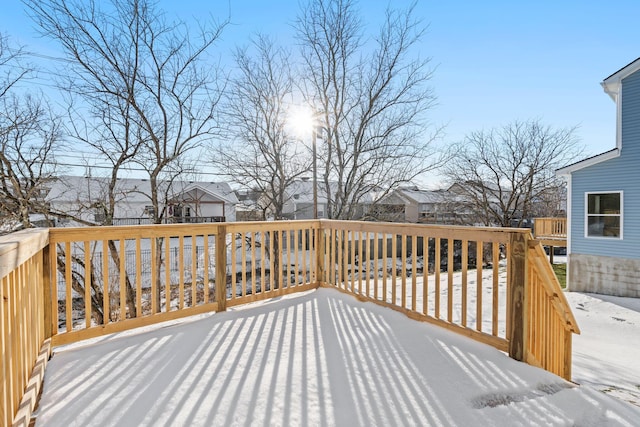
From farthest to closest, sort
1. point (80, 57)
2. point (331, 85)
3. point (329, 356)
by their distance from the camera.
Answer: point (331, 85) < point (80, 57) < point (329, 356)

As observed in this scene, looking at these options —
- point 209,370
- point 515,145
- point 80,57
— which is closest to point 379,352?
point 209,370

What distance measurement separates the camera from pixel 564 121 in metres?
13.9

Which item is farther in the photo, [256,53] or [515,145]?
[515,145]

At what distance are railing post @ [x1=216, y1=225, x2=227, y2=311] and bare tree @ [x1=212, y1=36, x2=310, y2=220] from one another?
6.65m

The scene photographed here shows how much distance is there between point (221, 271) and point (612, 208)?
1066 cm

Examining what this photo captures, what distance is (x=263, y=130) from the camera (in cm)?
999

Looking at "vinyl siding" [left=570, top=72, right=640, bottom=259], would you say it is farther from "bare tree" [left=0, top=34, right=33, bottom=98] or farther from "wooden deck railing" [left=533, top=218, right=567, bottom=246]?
"bare tree" [left=0, top=34, right=33, bottom=98]

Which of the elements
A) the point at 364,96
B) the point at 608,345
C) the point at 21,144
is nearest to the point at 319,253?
the point at 608,345

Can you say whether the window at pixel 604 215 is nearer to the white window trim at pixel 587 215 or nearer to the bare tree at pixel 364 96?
the white window trim at pixel 587 215

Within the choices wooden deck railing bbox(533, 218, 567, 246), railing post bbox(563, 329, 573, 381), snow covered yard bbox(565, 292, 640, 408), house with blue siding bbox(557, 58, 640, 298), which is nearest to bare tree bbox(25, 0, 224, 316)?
railing post bbox(563, 329, 573, 381)

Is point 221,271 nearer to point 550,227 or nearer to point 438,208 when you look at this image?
point 550,227

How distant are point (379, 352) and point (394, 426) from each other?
0.77 metres

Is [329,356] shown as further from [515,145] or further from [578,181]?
[515,145]

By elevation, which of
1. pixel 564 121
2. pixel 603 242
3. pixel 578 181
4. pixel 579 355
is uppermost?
pixel 564 121
